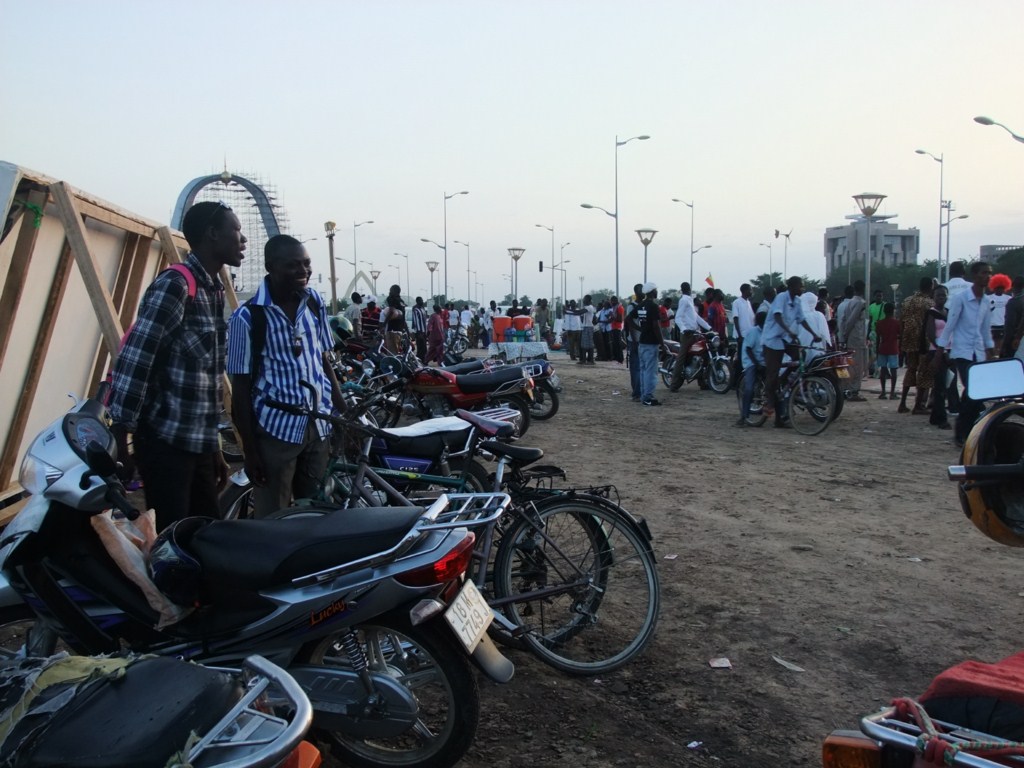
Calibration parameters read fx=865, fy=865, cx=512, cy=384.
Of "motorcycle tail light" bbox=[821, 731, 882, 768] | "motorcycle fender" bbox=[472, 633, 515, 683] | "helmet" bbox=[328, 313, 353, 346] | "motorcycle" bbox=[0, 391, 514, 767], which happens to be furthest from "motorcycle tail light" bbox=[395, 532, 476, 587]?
"helmet" bbox=[328, 313, 353, 346]

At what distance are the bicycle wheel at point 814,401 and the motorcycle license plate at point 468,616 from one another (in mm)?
8308

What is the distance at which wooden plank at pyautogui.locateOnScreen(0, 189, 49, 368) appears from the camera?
5375mm

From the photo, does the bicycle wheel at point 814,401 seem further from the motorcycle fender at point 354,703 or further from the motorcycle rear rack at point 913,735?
the motorcycle rear rack at point 913,735

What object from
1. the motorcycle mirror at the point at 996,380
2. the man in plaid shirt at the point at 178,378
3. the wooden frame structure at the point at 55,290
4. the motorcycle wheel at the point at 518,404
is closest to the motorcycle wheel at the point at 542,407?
the motorcycle wheel at the point at 518,404

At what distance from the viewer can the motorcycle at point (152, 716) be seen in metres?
1.66

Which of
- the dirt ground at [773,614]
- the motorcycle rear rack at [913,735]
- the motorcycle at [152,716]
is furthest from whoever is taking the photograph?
the dirt ground at [773,614]

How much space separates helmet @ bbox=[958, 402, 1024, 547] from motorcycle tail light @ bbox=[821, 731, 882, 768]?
762mm

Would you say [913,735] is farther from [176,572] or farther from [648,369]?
[648,369]

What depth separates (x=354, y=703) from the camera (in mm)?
2920

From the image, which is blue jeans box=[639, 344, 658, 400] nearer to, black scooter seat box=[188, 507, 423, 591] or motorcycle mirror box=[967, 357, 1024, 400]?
black scooter seat box=[188, 507, 423, 591]

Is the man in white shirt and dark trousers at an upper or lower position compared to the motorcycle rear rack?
upper

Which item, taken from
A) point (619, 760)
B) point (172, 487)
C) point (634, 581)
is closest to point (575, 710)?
point (619, 760)

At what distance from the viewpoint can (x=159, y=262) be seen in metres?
7.79

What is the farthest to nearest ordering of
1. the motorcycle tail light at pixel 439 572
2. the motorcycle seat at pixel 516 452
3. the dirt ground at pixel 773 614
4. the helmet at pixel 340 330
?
the helmet at pixel 340 330 → the motorcycle seat at pixel 516 452 → the dirt ground at pixel 773 614 → the motorcycle tail light at pixel 439 572
